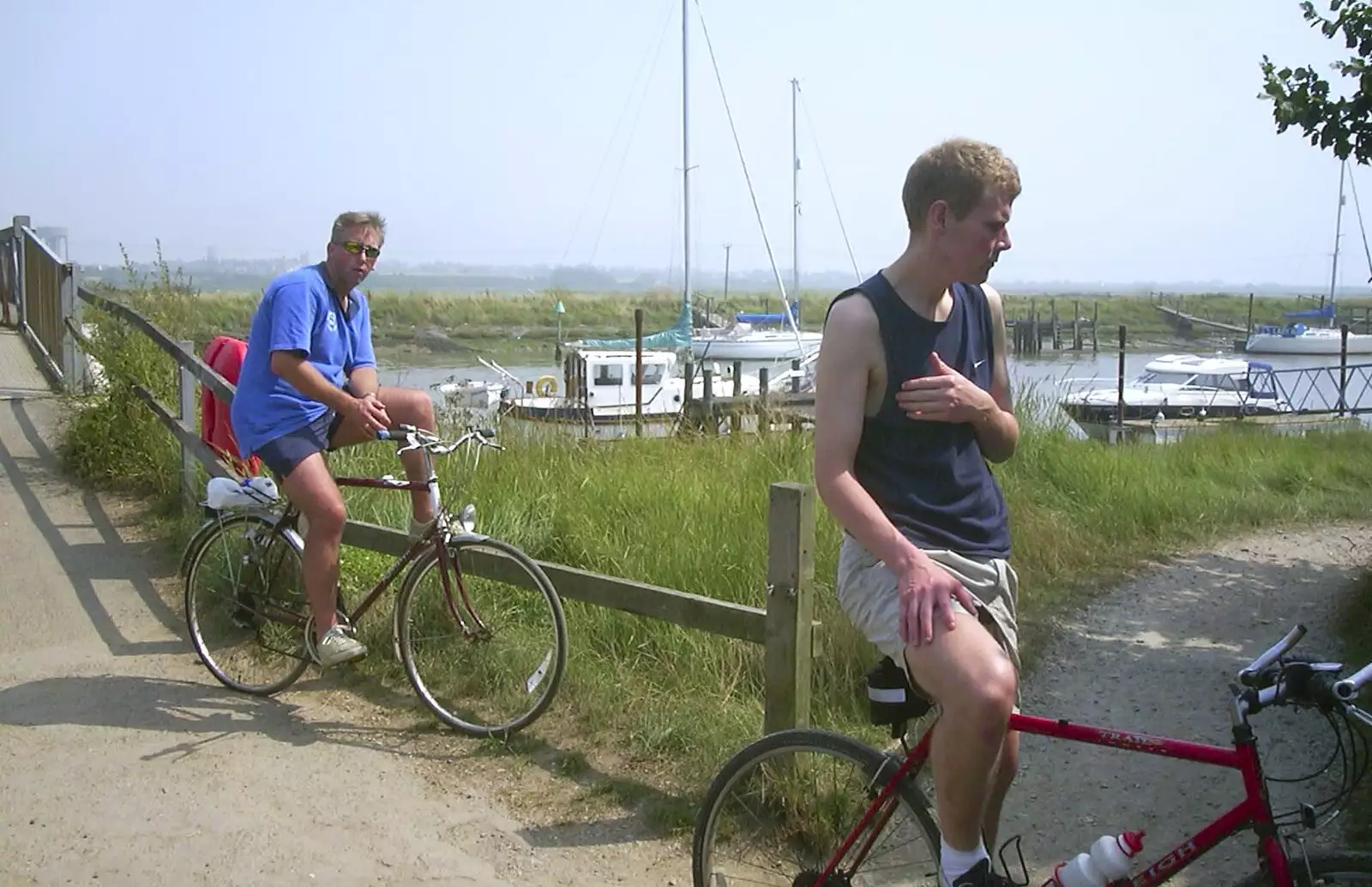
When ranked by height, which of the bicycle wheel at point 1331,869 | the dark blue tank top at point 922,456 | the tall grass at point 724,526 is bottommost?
the tall grass at point 724,526

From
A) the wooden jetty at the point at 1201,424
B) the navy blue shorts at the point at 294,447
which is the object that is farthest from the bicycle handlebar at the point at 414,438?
the wooden jetty at the point at 1201,424

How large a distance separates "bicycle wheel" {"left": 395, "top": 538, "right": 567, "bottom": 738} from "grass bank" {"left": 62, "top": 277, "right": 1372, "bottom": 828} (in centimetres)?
20

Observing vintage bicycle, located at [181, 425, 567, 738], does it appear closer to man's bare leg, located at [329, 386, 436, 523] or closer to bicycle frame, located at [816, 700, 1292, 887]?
man's bare leg, located at [329, 386, 436, 523]

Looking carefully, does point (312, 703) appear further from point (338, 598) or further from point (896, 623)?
point (896, 623)

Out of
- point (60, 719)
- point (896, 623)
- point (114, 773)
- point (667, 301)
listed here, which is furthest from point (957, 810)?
point (667, 301)

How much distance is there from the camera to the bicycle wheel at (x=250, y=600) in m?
5.67

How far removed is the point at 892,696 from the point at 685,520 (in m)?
4.27

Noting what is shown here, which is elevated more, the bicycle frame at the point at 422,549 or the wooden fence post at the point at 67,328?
the wooden fence post at the point at 67,328

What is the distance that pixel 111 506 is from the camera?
835 cm

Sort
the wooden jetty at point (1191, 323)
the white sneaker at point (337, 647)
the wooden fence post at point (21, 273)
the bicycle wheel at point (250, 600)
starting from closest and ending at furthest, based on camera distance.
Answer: the white sneaker at point (337, 647) < the bicycle wheel at point (250, 600) < the wooden fence post at point (21, 273) < the wooden jetty at point (1191, 323)

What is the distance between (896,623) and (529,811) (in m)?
2.13

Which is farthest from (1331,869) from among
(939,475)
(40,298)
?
(40,298)

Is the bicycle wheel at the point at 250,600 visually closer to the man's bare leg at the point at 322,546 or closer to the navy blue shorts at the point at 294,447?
the man's bare leg at the point at 322,546

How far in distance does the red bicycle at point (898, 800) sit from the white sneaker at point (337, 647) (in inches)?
84.3
